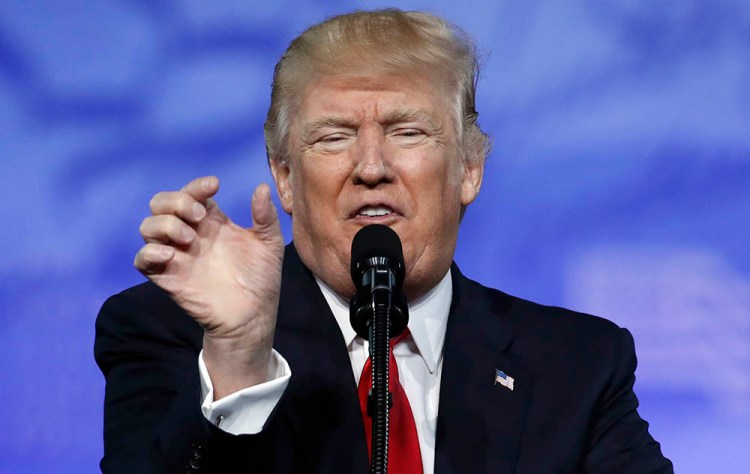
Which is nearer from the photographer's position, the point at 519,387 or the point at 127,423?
the point at 127,423

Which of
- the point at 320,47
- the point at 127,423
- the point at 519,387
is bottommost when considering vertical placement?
the point at 127,423

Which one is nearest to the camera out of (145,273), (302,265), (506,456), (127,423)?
(145,273)

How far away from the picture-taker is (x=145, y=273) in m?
1.34

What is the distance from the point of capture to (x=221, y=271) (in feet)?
4.58

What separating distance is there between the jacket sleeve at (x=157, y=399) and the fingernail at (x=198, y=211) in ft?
0.74

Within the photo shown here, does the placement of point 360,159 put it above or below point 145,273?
above

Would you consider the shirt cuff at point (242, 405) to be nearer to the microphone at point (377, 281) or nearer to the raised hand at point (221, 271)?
the raised hand at point (221, 271)

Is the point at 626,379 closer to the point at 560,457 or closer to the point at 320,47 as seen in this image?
the point at 560,457

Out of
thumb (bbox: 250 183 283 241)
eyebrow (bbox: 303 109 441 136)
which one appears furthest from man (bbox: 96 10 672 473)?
thumb (bbox: 250 183 283 241)

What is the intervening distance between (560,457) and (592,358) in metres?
0.26

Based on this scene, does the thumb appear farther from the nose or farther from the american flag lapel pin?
the american flag lapel pin

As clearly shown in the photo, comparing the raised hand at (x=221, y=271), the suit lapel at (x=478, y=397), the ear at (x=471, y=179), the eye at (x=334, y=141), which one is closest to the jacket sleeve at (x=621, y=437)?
the suit lapel at (x=478, y=397)

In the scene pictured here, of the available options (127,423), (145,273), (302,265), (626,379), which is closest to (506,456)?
(626,379)

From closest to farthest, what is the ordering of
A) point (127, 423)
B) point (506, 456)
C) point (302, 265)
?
point (127, 423)
point (506, 456)
point (302, 265)
